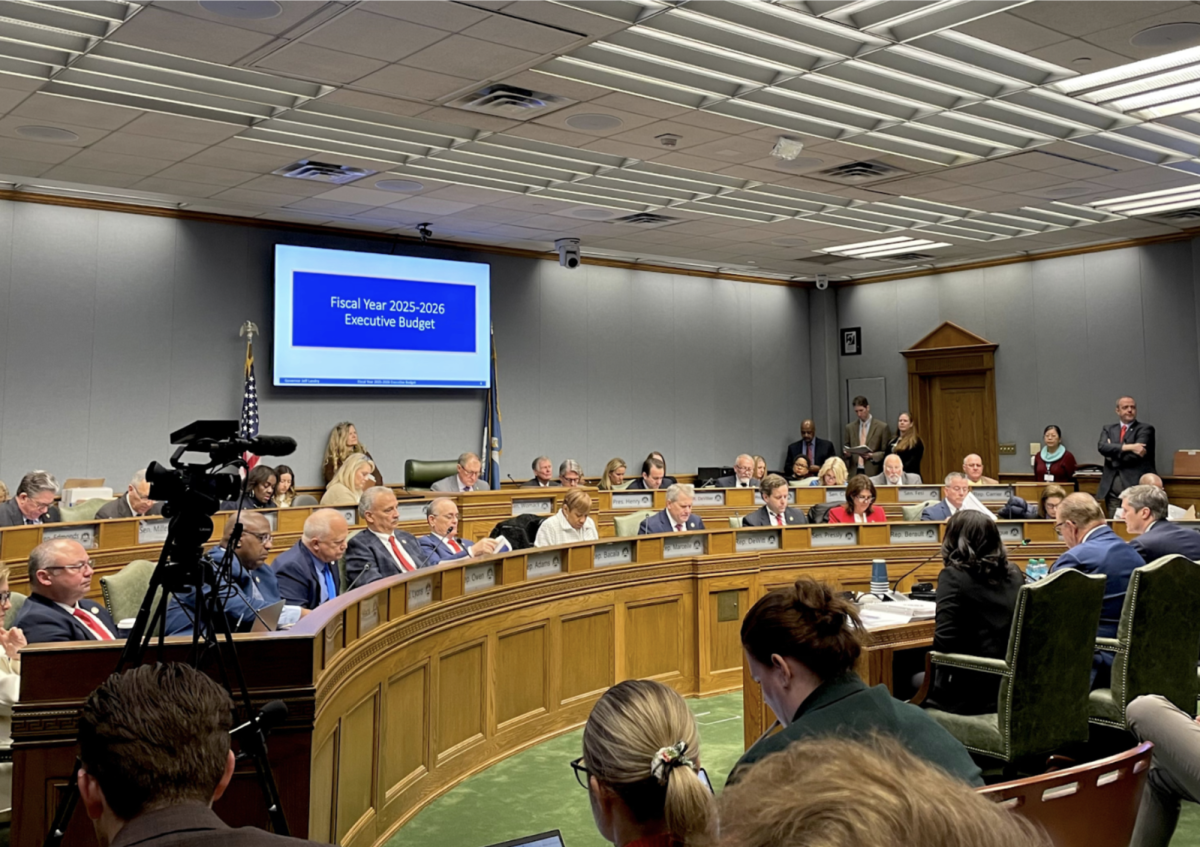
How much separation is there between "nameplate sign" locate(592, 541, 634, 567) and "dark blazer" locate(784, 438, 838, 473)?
8842 millimetres

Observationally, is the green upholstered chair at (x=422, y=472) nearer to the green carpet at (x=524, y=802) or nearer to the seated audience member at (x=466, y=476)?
the seated audience member at (x=466, y=476)

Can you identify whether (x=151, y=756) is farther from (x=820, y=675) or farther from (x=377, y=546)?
(x=377, y=546)

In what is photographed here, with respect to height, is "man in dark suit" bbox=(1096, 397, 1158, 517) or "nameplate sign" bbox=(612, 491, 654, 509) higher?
"man in dark suit" bbox=(1096, 397, 1158, 517)

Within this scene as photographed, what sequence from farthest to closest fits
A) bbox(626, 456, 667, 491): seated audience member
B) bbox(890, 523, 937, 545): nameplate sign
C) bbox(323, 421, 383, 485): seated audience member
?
bbox(323, 421, 383, 485): seated audience member → bbox(626, 456, 667, 491): seated audience member → bbox(890, 523, 937, 545): nameplate sign

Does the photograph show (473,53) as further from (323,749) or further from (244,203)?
(244,203)

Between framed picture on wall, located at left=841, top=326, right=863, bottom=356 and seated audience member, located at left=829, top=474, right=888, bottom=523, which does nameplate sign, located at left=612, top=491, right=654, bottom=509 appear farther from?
framed picture on wall, located at left=841, top=326, right=863, bottom=356

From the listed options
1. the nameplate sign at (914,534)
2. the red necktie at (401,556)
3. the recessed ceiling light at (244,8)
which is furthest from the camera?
the nameplate sign at (914,534)

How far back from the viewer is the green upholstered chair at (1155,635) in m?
3.84

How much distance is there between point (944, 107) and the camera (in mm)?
6852

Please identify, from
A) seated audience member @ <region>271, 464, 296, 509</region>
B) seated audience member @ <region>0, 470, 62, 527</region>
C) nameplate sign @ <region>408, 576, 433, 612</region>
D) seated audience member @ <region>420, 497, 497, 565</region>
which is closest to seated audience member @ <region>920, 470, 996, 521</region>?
seated audience member @ <region>420, 497, 497, 565</region>

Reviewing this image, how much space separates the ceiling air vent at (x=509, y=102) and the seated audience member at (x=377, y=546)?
8.60 ft

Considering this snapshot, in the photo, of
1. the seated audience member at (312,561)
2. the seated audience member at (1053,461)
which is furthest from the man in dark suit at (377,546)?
the seated audience member at (1053,461)

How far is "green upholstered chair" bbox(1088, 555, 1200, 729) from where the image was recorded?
12.6 feet

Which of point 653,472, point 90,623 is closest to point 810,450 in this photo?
point 653,472
